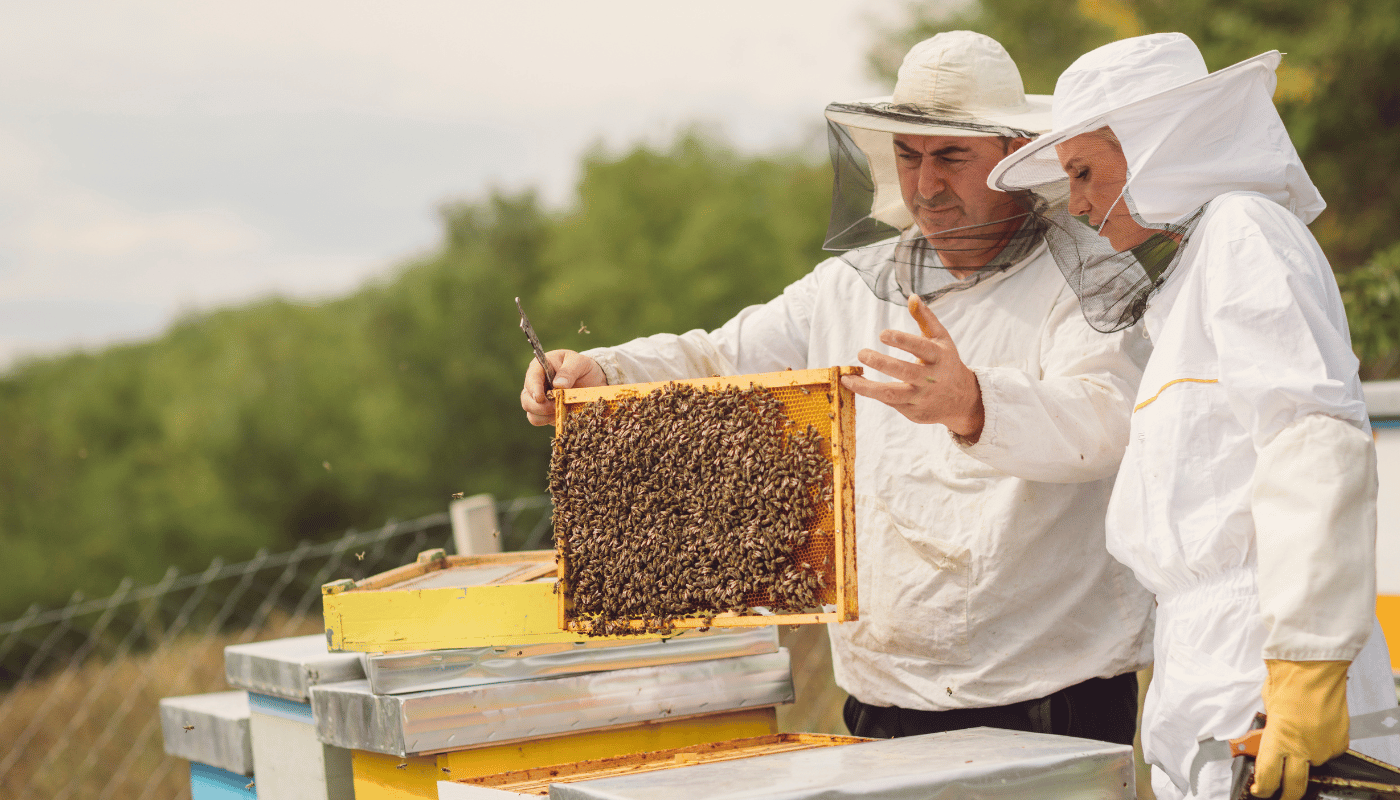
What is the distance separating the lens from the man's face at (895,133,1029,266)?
282cm

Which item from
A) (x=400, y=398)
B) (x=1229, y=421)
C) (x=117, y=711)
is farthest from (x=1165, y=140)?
(x=400, y=398)

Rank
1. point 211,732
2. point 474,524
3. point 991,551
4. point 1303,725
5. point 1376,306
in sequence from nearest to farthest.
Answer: point 1303,725 < point 991,551 < point 211,732 < point 474,524 < point 1376,306

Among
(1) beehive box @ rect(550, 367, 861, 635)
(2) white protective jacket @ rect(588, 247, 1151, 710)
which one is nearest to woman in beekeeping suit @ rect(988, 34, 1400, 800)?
(2) white protective jacket @ rect(588, 247, 1151, 710)

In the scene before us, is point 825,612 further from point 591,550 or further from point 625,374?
point 625,374

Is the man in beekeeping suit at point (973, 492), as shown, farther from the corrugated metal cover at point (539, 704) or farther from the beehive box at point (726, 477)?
the corrugated metal cover at point (539, 704)

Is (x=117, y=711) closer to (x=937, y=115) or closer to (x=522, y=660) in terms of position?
(x=522, y=660)

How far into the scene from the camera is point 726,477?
242 cm

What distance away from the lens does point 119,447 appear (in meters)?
40.0

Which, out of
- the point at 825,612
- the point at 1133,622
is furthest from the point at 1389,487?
the point at 825,612

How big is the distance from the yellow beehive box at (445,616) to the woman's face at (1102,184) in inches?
58.5

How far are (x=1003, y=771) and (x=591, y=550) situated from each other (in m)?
1.10

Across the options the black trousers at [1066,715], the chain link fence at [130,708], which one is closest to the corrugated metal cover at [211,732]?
the black trousers at [1066,715]

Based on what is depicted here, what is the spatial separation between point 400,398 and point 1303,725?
117ft

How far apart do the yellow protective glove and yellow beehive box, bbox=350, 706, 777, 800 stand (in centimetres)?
122
